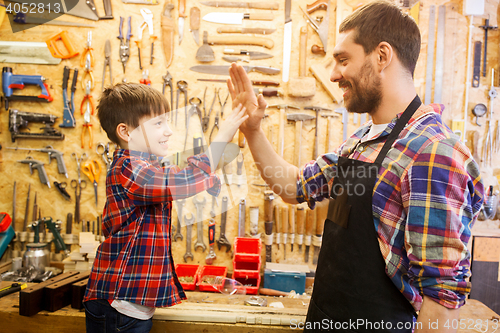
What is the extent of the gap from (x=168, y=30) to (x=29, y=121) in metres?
1.56

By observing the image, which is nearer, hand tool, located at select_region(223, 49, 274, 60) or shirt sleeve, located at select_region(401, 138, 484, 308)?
shirt sleeve, located at select_region(401, 138, 484, 308)

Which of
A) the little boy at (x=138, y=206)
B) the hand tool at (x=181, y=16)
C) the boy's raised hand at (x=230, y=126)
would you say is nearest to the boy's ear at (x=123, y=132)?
the little boy at (x=138, y=206)

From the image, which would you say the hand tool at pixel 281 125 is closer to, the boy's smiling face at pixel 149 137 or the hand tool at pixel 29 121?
the boy's smiling face at pixel 149 137

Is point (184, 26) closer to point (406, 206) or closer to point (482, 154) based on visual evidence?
point (406, 206)

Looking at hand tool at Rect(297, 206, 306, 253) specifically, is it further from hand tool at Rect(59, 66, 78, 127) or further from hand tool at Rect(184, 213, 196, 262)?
hand tool at Rect(59, 66, 78, 127)

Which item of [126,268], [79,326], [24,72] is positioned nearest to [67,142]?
[24,72]

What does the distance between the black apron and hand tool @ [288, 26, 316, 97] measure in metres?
1.77

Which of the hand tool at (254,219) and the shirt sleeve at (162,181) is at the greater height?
the shirt sleeve at (162,181)

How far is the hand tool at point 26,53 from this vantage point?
2865 millimetres

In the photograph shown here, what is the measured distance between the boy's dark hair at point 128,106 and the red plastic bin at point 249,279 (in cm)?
163

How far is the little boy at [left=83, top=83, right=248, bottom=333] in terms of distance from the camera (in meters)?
1.20

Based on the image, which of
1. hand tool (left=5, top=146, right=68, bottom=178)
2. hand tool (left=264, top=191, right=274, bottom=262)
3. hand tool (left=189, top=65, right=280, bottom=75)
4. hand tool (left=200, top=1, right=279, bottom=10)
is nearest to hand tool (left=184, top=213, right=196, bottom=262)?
hand tool (left=264, top=191, right=274, bottom=262)

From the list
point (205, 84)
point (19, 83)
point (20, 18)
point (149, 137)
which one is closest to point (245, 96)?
point (149, 137)

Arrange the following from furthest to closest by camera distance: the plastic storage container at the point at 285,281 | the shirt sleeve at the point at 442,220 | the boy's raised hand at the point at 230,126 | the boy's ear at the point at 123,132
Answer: the plastic storage container at the point at 285,281, the boy's ear at the point at 123,132, the boy's raised hand at the point at 230,126, the shirt sleeve at the point at 442,220
